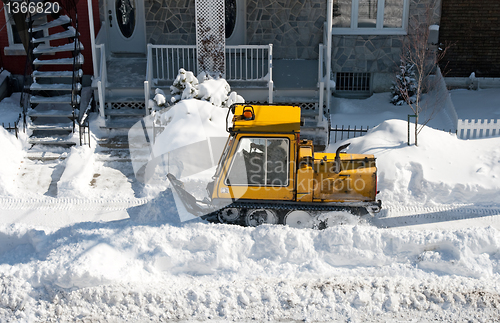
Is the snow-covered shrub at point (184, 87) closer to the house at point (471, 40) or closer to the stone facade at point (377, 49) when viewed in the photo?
the stone facade at point (377, 49)

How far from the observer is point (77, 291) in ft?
23.1

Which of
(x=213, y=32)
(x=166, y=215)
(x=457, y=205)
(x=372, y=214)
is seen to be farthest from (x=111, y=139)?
(x=457, y=205)

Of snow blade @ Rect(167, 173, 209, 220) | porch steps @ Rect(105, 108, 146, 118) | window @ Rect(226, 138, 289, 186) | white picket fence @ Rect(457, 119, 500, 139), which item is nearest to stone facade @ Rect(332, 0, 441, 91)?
white picket fence @ Rect(457, 119, 500, 139)

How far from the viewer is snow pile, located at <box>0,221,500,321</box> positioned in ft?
22.5

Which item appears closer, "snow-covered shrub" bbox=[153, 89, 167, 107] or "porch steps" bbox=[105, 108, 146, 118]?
"snow-covered shrub" bbox=[153, 89, 167, 107]

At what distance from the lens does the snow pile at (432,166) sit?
9680 mm

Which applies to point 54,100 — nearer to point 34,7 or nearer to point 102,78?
point 102,78

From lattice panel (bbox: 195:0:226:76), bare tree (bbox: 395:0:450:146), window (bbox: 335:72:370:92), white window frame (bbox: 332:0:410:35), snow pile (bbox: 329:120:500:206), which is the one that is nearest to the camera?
snow pile (bbox: 329:120:500:206)

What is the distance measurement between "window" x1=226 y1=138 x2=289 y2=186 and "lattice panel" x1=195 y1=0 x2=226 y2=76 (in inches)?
224

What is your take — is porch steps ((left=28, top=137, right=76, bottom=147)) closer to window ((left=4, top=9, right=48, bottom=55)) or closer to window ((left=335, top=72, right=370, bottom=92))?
window ((left=4, top=9, right=48, bottom=55))

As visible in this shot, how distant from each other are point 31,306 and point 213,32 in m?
8.14

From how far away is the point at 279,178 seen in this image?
8039 millimetres

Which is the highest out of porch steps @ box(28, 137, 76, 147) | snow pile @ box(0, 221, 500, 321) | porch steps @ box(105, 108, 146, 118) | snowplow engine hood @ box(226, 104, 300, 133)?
snowplow engine hood @ box(226, 104, 300, 133)

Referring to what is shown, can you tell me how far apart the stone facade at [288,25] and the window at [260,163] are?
24.6 ft
